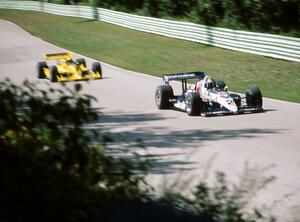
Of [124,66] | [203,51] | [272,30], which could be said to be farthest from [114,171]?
[272,30]

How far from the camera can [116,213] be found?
12.2 feet

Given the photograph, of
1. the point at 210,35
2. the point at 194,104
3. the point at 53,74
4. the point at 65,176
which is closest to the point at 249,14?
the point at 210,35

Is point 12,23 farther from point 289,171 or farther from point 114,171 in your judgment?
point 114,171

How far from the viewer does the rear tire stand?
1426 centimetres

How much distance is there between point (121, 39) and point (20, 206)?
3064 cm

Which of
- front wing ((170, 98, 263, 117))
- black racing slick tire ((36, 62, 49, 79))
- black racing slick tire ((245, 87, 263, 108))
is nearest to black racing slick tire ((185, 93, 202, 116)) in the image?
front wing ((170, 98, 263, 117))

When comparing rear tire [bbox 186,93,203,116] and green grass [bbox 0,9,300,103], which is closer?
rear tire [bbox 186,93,203,116]

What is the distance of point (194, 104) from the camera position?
14.3 m

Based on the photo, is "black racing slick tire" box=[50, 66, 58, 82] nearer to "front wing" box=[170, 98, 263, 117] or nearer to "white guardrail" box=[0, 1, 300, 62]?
"front wing" box=[170, 98, 263, 117]

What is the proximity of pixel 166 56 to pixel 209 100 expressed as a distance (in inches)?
531

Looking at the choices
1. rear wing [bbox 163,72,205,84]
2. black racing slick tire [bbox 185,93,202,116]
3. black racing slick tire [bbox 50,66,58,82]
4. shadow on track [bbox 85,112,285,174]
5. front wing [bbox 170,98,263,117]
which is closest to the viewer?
shadow on track [bbox 85,112,285,174]

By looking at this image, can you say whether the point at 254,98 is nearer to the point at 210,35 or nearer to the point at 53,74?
the point at 53,74

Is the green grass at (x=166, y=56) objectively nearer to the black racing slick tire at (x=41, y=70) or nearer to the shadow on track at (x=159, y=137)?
the black racing slick tire at (x=41, y=70)

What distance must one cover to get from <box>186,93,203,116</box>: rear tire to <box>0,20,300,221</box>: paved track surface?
0.19m
